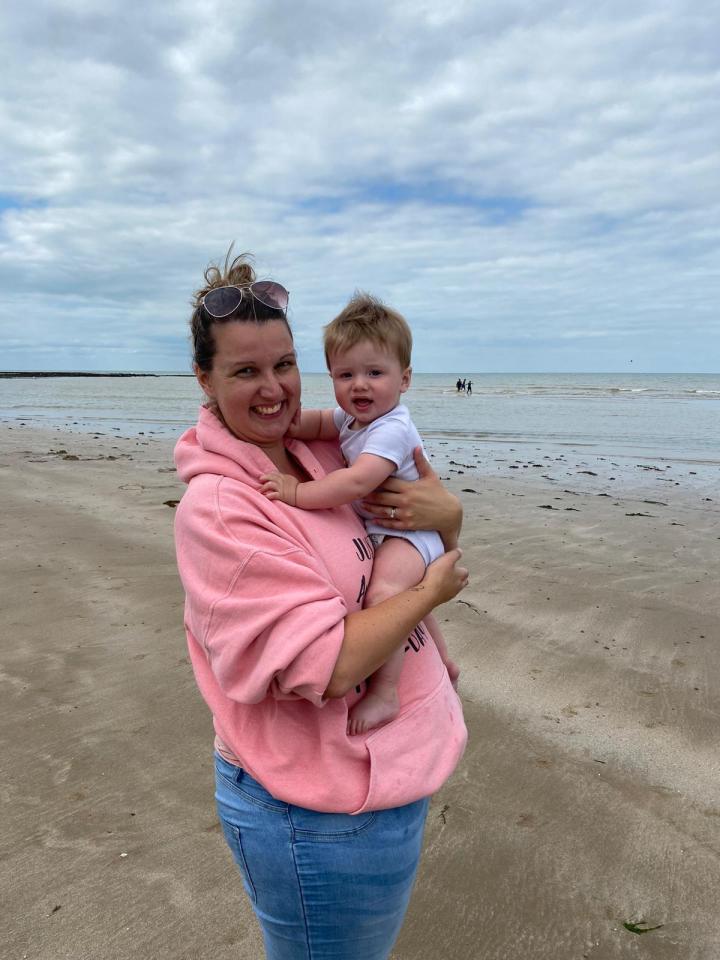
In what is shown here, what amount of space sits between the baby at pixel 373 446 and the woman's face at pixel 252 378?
0.17 meters

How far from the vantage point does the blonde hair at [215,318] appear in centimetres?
186

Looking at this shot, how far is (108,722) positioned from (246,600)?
2974 millimetres

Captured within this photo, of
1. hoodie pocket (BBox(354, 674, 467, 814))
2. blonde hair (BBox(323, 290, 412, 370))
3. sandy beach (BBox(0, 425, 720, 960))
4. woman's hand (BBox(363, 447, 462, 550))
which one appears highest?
blonde hair (BBox(323, 290, 412, 370))

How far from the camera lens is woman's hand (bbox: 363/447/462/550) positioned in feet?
7.24

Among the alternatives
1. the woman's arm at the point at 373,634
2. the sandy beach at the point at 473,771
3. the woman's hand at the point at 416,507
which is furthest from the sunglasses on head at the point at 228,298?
the sandy beach at the point at 473,771

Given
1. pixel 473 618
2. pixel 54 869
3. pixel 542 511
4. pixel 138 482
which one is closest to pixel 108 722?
pixel 54 869

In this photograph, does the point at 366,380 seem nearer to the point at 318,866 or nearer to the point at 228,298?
the point at 228,298

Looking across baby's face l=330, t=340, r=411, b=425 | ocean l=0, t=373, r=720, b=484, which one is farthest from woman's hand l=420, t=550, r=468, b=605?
ocean l=0, t=373, r=720, b=484

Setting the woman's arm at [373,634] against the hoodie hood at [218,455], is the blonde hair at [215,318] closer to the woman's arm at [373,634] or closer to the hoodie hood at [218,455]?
the hoodie hood at [218,455]

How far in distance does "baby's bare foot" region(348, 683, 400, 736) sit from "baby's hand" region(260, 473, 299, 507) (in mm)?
515

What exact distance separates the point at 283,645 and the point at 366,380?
134cm

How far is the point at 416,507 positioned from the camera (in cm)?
221

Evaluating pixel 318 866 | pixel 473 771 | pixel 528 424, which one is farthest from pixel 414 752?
pixel 528 424

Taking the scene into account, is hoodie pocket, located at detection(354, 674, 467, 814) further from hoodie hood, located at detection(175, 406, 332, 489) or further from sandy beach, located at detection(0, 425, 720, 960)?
sandy beach, located at detection(0, 425, 720, 960)
